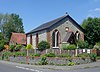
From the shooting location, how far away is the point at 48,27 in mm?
42781

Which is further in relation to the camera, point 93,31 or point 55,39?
point 93,31

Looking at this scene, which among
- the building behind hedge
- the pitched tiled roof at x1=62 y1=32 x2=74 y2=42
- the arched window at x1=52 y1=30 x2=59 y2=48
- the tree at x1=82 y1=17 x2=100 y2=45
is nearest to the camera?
the pitched tiled roof at x1=62 y1=32 x2=74 y2=42

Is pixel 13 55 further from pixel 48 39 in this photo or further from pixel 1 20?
pixel 1 20

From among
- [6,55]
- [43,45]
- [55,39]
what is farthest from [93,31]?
[6,55]

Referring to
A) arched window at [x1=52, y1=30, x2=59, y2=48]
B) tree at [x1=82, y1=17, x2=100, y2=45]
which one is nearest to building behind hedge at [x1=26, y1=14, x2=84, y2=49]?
arched window at [x1=52, y1=30, x2=59, y2=48]

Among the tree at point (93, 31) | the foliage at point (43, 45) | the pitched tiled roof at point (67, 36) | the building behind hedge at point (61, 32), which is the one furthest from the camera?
the tree at point (93, 31)

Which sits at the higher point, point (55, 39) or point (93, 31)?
point (93, 31)

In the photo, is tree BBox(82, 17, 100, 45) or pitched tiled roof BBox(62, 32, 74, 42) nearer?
pitched tiled roof BBox(62, 32, 74, 42)

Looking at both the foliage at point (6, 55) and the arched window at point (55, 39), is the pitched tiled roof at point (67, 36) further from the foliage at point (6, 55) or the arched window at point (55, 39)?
the foliage at point (6, 55)

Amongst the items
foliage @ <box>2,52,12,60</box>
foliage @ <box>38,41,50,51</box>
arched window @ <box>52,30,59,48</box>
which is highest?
arched window @ <box>52,30,59,48</box>

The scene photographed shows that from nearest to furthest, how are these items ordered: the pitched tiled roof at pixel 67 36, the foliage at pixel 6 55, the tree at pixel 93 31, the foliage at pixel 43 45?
the foliage at pixel 43 45 < the foliage at pixel 6 55 < the pitched tiled roof at pixel 67 36 < the tree at pixel 93 31

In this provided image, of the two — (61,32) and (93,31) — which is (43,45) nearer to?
(61,32)

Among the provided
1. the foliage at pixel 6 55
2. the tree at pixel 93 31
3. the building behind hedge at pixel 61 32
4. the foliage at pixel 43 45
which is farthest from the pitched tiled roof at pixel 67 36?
the foliage at pixel 6 55

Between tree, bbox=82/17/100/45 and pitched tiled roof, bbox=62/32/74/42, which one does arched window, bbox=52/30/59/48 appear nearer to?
pitched tiled roof, bbox=62/32/74/42
